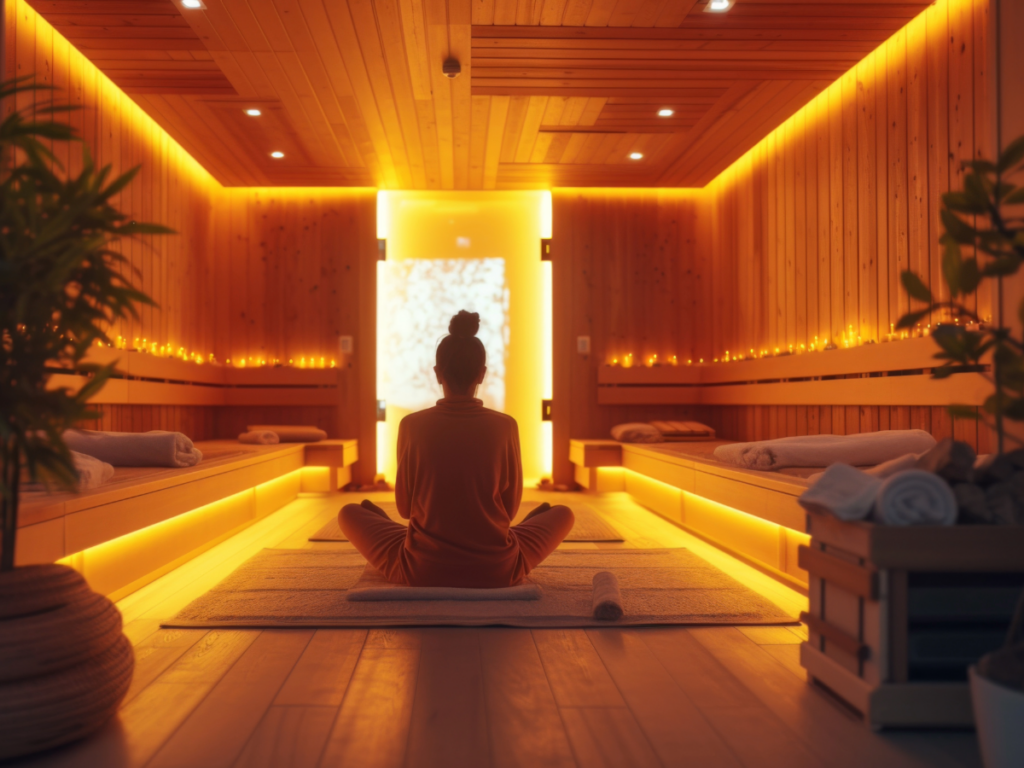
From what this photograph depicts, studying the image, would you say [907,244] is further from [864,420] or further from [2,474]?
[2,474]

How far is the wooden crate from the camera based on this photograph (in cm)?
149

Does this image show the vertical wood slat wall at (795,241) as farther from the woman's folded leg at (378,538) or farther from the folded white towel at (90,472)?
the folded white towel at (90,472)

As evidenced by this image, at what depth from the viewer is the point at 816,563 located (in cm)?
175

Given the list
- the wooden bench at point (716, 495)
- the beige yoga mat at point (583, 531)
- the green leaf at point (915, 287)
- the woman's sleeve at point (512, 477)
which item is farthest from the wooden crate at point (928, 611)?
the beige yoga mat at point (583, 531)

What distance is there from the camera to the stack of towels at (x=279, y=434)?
502 centimetres

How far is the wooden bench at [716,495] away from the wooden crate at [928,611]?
0.73 m

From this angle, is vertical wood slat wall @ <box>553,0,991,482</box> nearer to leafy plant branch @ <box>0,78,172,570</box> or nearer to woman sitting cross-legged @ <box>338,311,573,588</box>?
woman sitting cross-legged @ <box>338,311,573,588</box>

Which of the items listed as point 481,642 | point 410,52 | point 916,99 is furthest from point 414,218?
point 481,642

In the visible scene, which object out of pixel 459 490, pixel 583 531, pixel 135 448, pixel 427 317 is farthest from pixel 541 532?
pixel 427 317

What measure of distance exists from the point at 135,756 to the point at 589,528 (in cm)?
283

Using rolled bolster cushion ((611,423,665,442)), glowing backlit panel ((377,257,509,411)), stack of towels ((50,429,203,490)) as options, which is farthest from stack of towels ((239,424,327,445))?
rolled bolster cushion ((611,423,665,442))

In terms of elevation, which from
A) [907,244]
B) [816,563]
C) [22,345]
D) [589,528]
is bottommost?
[589,528]

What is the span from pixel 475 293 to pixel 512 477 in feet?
12.5

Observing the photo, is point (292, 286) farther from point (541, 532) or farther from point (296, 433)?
point (541, 532)
